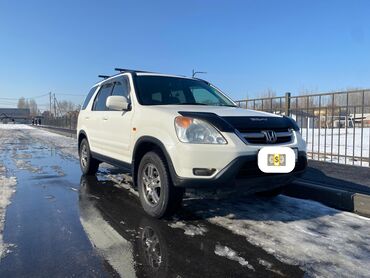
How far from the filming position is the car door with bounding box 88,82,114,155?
6.78 m

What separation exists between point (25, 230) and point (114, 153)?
2.10 metres

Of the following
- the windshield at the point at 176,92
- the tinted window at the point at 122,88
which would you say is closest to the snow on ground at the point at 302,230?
the windshield at the point at 176,92

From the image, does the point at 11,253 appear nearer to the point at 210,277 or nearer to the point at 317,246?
the point at 210,277

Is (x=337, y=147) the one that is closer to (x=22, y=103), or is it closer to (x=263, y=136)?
(x=263, y=136)

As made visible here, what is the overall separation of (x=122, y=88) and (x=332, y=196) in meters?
3.55

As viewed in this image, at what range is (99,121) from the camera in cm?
695

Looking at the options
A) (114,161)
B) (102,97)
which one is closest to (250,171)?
(114,161)

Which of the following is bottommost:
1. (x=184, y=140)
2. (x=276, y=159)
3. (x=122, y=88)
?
(x=276, y=159)

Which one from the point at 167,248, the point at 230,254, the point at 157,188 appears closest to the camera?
the point at 230,254

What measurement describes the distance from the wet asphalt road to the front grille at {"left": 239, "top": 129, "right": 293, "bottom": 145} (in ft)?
3.52

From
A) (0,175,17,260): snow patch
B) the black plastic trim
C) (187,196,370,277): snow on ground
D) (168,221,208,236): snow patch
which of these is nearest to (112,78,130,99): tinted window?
the black plastic trim

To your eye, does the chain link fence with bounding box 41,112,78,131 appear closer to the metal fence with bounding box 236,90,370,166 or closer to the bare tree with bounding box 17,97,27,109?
the metal fence with bounding box 236,90,370,166

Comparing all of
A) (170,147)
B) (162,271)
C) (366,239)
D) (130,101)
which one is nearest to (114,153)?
(130,101)

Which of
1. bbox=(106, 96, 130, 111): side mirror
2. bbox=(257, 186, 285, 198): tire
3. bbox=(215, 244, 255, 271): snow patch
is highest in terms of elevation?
bbox=(106, 96, 130, 111): side mirror
